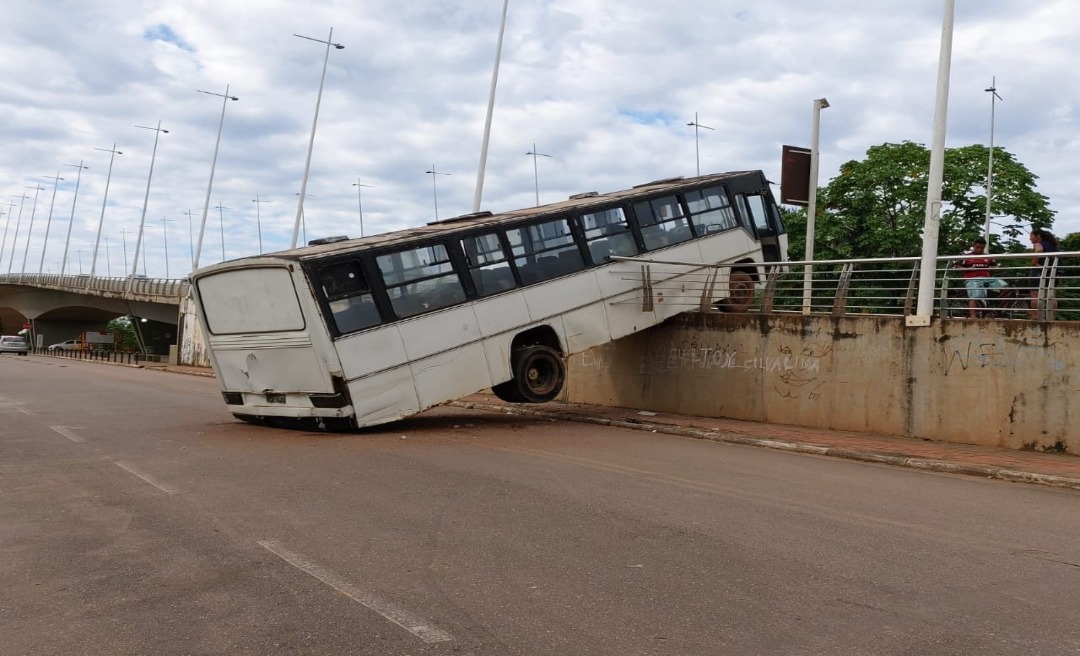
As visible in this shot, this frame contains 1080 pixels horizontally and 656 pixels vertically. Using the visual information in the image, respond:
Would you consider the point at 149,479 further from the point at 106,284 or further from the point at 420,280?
the point at 106,284

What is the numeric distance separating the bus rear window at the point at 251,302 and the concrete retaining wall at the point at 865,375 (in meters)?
7.91

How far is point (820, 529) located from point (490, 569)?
9.49 ft

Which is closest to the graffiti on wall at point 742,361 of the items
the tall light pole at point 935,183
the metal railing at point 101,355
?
the tall light pole at point 935,183

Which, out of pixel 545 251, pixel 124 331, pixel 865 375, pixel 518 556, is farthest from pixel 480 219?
pixel 124 331

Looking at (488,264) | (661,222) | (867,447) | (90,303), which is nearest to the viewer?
(867,447)

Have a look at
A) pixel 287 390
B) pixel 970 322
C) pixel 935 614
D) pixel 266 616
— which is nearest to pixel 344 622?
pixel 266 616

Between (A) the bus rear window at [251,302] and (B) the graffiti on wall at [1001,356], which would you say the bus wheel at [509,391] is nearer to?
(A) the bus rear window at [251,302]

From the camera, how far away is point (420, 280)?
47.6ft

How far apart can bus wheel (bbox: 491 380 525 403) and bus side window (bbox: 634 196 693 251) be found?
157 inches

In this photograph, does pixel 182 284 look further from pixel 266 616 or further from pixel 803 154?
pixel 266 616

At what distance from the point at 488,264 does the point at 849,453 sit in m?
6.36

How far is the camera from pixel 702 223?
19.0 meters

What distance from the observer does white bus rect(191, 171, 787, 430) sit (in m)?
13.6

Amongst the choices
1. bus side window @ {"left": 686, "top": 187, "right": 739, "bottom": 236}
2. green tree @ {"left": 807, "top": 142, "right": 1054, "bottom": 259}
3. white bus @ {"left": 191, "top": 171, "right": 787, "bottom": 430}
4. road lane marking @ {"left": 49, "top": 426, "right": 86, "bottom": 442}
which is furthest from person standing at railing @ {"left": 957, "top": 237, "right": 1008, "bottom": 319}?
green tree @ {"left": 807, "top": 142, "right": 1054, "bottom": 259}
